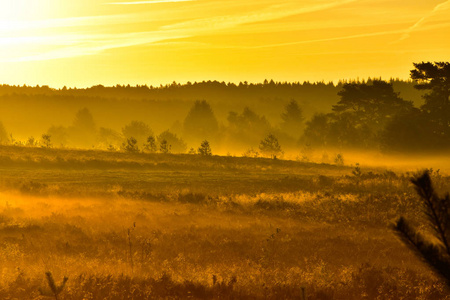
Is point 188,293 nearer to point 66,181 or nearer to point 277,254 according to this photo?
point 277,254

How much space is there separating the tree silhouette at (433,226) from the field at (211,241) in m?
0.18

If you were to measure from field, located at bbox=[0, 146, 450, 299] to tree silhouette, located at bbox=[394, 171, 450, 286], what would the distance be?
176 millimetres

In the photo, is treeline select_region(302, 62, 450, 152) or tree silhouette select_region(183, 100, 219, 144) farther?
tree silhouette select_region(183, 100, 219, 144)

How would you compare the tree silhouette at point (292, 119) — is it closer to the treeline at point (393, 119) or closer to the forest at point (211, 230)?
the treeline at point (393, 119)

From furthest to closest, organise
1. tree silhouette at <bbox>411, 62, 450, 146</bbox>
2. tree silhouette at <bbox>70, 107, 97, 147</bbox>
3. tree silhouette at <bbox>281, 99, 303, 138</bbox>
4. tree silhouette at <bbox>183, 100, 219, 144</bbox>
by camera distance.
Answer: tree silhouette at <bbox>70, 107, 97, 147</bbox>, tree silhouette at <bbox>281, 99, 303, 138</bbox>, tree silhouette at <bbox>183, 100, 219, 144</bbox>, tree silhouette at <bbox>411, 62, 450, 146</bbox>

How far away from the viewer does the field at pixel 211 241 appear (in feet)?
30.5

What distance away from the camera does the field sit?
9289 millimetres

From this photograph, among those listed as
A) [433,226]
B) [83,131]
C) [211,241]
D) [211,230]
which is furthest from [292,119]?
[433,226]

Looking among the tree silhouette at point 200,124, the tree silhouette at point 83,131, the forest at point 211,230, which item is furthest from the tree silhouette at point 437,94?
the tree silhouette at point 83,131

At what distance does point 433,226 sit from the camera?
3.54m

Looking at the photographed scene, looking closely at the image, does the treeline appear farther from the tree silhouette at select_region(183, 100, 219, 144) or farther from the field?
the tree silhouette at select_region(183, 100, 219, 144)

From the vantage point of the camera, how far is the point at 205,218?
A: 73.8 feet

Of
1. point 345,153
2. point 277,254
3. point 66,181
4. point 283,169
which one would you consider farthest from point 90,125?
point 277,254

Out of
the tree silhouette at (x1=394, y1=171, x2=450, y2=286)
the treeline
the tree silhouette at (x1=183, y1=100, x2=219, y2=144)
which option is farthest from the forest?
the tree silhouette at (x1=183, y1=100, x2=219, y2=144)
